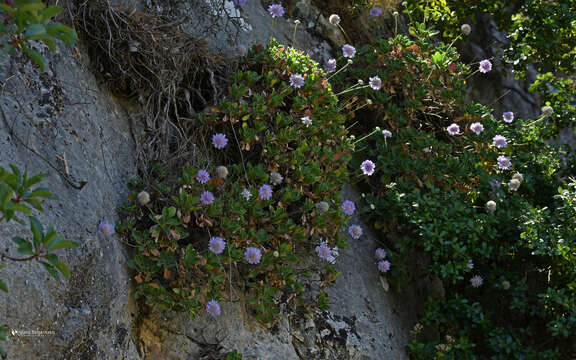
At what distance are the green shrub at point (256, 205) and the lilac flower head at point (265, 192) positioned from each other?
2 centimetres

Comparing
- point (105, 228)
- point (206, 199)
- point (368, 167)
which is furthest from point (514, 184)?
point (105, 228)

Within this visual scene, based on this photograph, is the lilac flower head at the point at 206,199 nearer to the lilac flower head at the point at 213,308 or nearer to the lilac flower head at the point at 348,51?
the lilac flower head at the point at 213,308

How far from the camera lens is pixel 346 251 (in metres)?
3.32

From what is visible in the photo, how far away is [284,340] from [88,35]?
1682mm

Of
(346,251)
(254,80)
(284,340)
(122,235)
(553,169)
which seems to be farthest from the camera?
(553,169)

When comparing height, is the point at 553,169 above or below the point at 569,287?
above

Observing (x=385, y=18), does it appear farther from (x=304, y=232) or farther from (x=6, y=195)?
(x=6, y=195)

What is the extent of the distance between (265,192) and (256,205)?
0.30ft

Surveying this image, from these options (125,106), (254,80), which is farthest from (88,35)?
(254,80)

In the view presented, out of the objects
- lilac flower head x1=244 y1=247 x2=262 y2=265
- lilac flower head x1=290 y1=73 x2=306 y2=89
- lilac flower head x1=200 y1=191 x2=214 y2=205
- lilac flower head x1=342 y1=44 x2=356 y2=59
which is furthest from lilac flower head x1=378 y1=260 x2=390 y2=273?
lilac flower head x1=342 y1=44 x2=356 y2=59

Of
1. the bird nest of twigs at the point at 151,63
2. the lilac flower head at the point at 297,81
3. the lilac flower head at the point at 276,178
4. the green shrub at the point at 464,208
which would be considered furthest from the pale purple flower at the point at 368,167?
the bird nest of twigs at the point at 151,63

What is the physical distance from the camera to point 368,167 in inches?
136

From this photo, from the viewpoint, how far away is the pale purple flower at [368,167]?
3.43 meters

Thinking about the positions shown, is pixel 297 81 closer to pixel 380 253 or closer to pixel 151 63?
pixel 151 63
